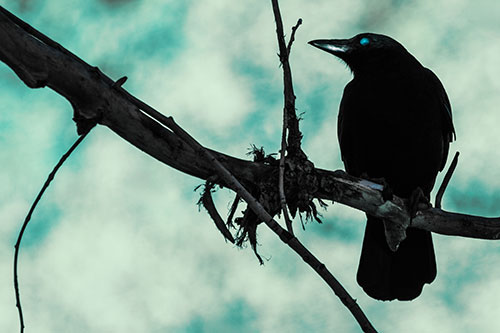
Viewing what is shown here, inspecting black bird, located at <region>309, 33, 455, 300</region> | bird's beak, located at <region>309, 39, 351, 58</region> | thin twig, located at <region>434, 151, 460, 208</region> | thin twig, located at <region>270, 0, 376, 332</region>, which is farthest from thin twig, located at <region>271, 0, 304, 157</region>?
bird's beak, located at <region>309, 39, 351, 58</region>

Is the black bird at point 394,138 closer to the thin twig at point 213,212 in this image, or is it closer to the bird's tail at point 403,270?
the bird's tail at point 403,270

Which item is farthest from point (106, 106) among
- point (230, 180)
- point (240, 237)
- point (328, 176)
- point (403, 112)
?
point (403, 112)

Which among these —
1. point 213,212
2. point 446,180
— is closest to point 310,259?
point 213,212

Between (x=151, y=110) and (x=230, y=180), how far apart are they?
15.5 inches

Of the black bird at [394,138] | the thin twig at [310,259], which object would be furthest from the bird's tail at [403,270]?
the thin twig at [310,259]

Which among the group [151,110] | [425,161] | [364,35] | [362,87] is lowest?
[151,110]

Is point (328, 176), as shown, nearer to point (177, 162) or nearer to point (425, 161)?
point (177, 162)

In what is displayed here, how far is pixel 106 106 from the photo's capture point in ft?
9.41

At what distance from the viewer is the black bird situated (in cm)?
511

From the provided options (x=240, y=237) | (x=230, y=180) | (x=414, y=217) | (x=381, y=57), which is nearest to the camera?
(x=230, y=180)

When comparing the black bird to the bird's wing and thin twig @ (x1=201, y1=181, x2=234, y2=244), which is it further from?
thin twig @ (x1=201, y1=181, x2=234, y2=244)

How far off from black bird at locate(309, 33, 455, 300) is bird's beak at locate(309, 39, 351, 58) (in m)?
0.03

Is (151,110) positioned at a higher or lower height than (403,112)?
lower

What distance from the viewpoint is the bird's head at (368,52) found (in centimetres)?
541
